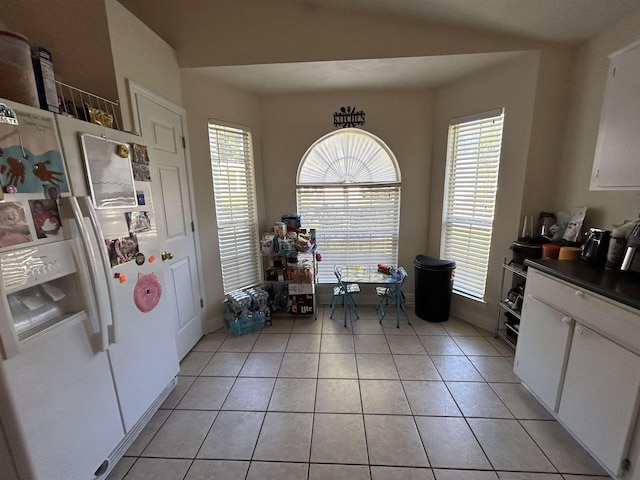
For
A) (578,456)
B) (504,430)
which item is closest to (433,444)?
(504,430)

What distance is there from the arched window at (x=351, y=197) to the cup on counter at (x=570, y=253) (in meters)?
1.58

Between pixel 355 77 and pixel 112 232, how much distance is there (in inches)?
96.3

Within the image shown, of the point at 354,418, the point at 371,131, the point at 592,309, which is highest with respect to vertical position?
the point at 371,131

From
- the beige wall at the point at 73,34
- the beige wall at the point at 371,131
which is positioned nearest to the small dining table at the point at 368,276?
the beige wall at the point at 371,131

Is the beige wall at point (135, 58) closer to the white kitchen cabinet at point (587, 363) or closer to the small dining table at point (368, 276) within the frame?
the small dining table at point (368, 276)

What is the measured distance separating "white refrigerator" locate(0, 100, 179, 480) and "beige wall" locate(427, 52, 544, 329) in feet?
9.43

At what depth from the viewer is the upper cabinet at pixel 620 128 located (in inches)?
64.6

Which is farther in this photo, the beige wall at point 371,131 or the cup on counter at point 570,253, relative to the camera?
the beige wall at point 371,131

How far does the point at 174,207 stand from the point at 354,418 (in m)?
2.13

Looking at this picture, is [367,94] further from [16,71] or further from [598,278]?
[16,71]

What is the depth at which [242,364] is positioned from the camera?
2.26 metres

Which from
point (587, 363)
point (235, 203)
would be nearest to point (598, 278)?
point (587, 363)

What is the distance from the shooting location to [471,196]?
2.70 metres

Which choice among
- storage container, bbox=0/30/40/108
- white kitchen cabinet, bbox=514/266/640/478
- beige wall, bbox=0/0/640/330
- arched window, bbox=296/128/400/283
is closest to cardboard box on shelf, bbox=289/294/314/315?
arched window, bbox=296/128/400/283
